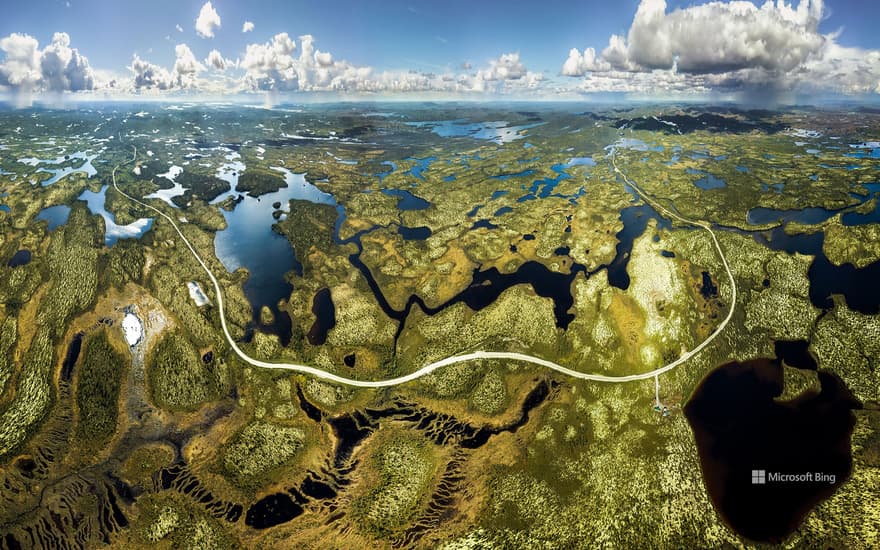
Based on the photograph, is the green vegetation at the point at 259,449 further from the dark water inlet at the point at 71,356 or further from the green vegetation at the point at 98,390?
the dark water inlet at the point at 71,356

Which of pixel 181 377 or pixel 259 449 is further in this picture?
pixel 181 377

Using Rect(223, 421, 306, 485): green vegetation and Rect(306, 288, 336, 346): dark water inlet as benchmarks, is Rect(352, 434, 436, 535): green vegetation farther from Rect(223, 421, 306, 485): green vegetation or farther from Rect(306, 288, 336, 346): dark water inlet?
Rect(306, 288, 336, 346): dark water inlet

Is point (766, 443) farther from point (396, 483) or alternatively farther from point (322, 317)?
point (322, 317)

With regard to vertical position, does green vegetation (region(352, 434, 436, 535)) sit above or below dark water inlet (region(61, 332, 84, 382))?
below

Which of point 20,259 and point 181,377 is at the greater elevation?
point 20,259

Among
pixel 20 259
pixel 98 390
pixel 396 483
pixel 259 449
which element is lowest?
pixel 396 483

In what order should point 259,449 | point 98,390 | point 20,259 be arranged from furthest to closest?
point 20,259 → point 98,390 → point 259,449

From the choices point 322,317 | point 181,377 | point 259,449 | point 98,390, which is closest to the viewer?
point 259,449

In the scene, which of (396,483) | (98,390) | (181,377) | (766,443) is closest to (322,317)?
(181,377)

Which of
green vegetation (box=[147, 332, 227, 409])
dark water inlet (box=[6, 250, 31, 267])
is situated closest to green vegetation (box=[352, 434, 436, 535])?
green vegetation (box=[147, 332, 227, 409])
